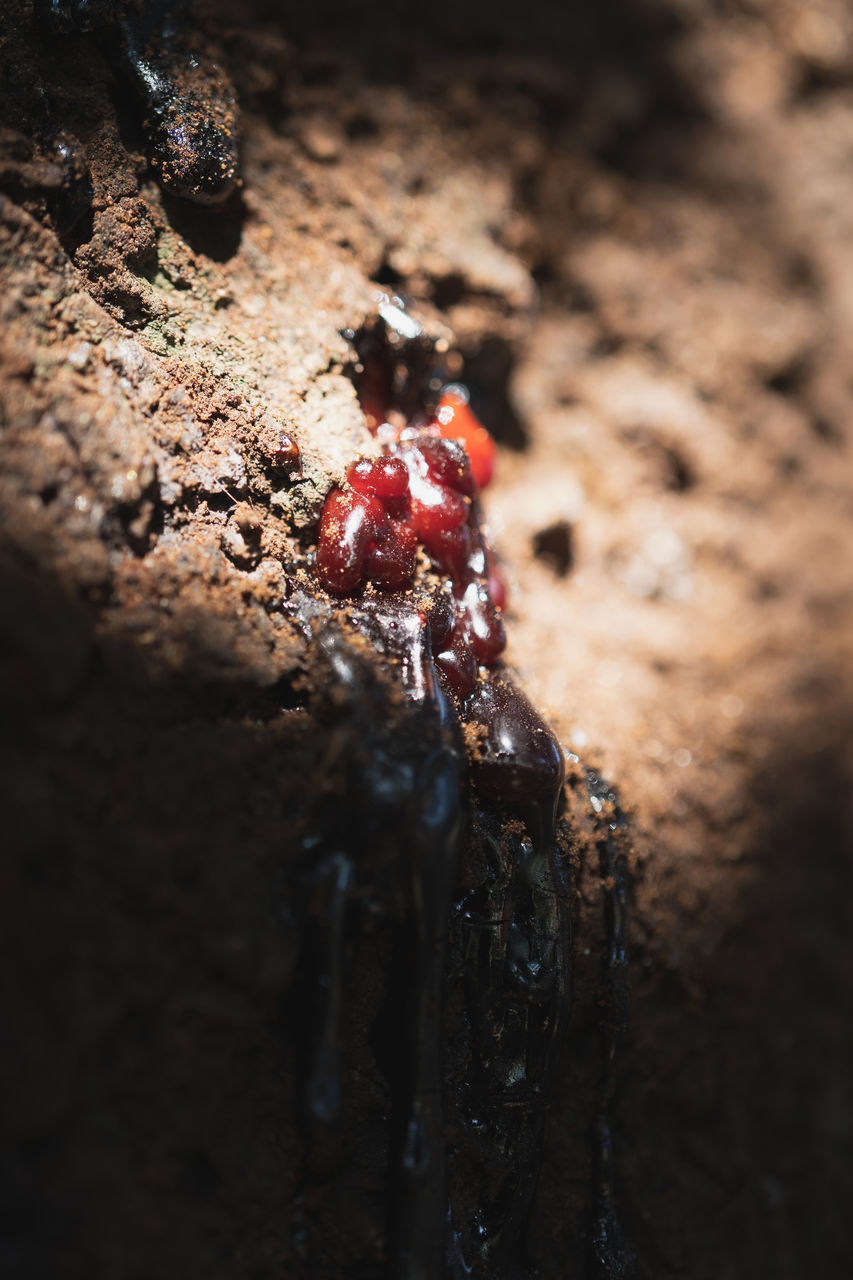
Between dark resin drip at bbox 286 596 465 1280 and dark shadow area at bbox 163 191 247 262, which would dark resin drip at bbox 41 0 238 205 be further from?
dark resin drip at bbox 286 596 465 1280

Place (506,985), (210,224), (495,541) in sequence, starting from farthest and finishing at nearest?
(495,541) < (210,224) < (506,985)

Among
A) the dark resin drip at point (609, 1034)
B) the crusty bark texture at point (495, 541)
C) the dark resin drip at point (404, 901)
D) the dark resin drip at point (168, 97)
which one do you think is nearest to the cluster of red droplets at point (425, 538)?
the crusty bark texture at point (495, 541)

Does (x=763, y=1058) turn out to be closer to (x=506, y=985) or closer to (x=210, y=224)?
(x=506, y=985)

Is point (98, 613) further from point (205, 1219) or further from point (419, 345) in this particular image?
point (419, 345)

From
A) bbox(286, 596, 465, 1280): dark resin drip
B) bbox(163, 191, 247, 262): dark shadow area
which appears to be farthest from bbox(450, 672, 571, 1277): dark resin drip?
bbox(163, 191, 247, 262): dark shadow area

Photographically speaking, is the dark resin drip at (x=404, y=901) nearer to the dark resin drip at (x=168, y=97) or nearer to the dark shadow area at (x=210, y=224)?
the dark shadow area at (x=210, y=224)

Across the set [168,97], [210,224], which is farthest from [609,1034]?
[168,97]
